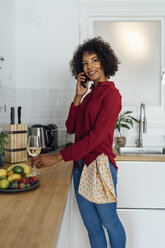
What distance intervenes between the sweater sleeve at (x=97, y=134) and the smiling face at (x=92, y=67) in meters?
0.27

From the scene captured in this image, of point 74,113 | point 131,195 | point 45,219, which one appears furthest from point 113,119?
point 131,195

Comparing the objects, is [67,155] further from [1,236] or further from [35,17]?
[35,17]

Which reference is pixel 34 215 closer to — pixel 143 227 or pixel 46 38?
pixel 143 227

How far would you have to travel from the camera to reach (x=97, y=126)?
1390 millimetres

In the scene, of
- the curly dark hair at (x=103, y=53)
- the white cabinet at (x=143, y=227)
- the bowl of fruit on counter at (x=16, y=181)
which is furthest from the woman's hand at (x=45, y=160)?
the white cabinet at (x=143, y=227)

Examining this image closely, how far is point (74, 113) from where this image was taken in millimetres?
1766

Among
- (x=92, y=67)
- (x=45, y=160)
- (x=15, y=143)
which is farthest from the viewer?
(x=15, y=143)

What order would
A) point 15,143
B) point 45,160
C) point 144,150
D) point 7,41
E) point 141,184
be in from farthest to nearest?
point 144,150, point 7,41, point 141,184, point 15,143, point 45,160

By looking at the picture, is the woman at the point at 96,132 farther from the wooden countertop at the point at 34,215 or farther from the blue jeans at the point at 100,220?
the wooden countertop at the point at 34,215

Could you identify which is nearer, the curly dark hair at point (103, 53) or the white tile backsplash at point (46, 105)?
the curly dark hair at point (103, 53)

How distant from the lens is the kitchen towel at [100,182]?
1.43m

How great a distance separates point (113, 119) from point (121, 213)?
0.93 m

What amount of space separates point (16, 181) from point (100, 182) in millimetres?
475

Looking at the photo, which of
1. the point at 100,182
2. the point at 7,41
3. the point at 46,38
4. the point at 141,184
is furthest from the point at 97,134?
the point at 46,38
